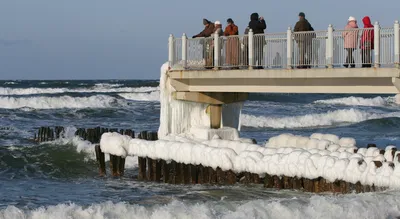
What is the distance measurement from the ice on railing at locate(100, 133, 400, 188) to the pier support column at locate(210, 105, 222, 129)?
2.20 meters

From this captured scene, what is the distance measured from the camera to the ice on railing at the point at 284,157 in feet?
63.3

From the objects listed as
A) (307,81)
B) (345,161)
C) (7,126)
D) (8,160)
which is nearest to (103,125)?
(7,126)

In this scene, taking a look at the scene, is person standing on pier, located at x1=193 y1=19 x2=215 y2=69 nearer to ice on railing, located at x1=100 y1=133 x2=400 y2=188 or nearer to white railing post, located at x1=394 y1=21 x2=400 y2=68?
ice on railing, located at x1=100 y1=133 x2=400 y2=188

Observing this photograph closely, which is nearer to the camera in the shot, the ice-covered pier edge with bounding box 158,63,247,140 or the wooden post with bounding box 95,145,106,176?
the wooden post with bounding box 95,145,106,176

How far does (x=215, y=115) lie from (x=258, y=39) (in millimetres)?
3537

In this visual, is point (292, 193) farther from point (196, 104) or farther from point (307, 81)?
point (196, 104)

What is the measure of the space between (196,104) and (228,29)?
2.62 m

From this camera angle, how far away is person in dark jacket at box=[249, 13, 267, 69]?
24.0 meters

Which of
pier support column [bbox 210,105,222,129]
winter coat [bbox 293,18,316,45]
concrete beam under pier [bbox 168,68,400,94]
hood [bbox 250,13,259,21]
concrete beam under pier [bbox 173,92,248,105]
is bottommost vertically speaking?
pier support column [bbox 210,105,222,129]

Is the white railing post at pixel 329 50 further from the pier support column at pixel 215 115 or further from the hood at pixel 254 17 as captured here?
the pier support column at pixel 215 115

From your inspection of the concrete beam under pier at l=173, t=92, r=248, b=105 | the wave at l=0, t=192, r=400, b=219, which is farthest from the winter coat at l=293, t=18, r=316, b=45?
the wave at l=0, t=192, r=400, b=219

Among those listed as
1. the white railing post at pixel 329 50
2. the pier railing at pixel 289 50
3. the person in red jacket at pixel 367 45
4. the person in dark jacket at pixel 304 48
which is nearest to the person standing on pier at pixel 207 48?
the pier railing at pixel 289 50

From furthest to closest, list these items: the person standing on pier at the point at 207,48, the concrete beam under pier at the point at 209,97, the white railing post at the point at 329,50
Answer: the concrete beam under pier at the point at 209,97 < the person standing on pier at the point at 207,48 < the white railing post at the point at 329,50

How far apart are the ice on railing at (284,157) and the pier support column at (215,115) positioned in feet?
7.21
